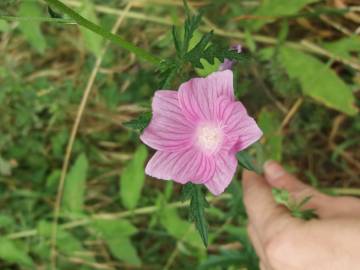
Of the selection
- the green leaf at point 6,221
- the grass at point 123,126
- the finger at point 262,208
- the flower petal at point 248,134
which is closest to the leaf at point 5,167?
the grass at point 123,126

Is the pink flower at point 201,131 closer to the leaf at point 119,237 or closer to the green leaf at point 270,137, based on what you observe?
the green leaf at point 270,137

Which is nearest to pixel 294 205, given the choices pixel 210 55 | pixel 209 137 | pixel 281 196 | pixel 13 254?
pixel 281 196

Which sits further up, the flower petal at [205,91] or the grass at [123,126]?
the flower petal at [205,91]

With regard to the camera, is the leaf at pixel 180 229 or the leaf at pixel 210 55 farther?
the leaf at pixel 180 229

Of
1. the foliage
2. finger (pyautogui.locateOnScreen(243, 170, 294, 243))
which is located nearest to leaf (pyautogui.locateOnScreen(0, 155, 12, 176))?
finger (pyautogui.locateOnScreen(243, 170, 294, 243))

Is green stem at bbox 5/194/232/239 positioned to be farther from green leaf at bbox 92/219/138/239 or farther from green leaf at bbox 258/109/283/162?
green leaf at bbox 258/109/283/162

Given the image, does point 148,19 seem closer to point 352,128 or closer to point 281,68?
point 281,68
